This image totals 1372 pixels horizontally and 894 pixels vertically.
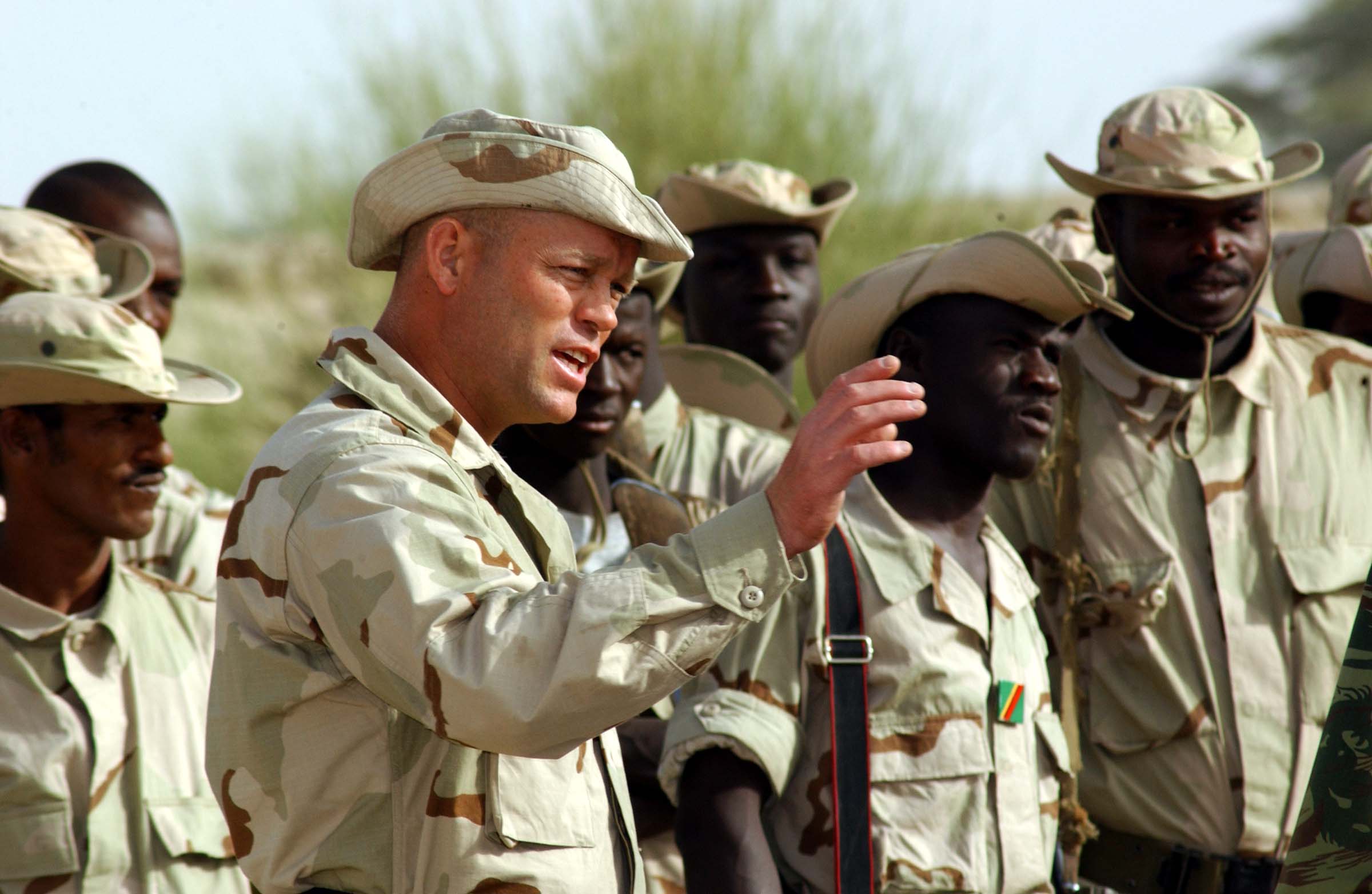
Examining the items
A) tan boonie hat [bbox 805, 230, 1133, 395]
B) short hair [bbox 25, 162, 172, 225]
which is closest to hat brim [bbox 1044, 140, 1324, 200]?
tan boonie hat [bbox 805, 230, 1133, 395]

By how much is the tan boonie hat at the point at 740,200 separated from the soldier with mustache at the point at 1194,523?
1416mm

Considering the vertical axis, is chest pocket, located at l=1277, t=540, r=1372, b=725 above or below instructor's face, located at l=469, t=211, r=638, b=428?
below

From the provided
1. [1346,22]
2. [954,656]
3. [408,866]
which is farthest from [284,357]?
[1346,22]

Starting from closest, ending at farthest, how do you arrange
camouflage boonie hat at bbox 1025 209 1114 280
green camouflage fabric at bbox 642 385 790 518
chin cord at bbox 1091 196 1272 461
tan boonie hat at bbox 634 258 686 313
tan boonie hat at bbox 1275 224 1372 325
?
chin cord at bbox 1091 196 1272 461
green camouflage fabric at bbox 642 385 790 518
tan boonie hat at bbox 634 258 686 313
tan boonie hat at bbox 1275 224 1372 325
camouflage boonie hat at bbox 1025 209 1114 280

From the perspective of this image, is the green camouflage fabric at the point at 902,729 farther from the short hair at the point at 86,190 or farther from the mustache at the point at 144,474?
the short hair at the point at 86,190

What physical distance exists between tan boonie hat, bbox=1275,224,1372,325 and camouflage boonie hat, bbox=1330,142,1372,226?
26cm

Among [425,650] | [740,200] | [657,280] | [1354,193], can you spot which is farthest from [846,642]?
[1354,193]

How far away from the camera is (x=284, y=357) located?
13.2m

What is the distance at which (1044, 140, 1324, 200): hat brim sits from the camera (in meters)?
4.36

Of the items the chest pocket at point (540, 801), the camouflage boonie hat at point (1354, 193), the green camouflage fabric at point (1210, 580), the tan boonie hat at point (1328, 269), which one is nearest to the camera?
the chest pocket at point (540, 801)

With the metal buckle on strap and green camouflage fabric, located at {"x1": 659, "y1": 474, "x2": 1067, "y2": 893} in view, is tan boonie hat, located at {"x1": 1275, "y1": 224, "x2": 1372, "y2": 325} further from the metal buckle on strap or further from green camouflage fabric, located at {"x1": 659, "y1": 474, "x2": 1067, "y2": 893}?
the metal buckle on strap

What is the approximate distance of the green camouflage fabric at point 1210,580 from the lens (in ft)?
13.4

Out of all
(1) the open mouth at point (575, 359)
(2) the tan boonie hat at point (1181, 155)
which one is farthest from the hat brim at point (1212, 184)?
(1) the open mouth at point (575, 359)

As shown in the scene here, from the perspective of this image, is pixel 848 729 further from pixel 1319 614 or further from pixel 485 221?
pixel 1319 614
